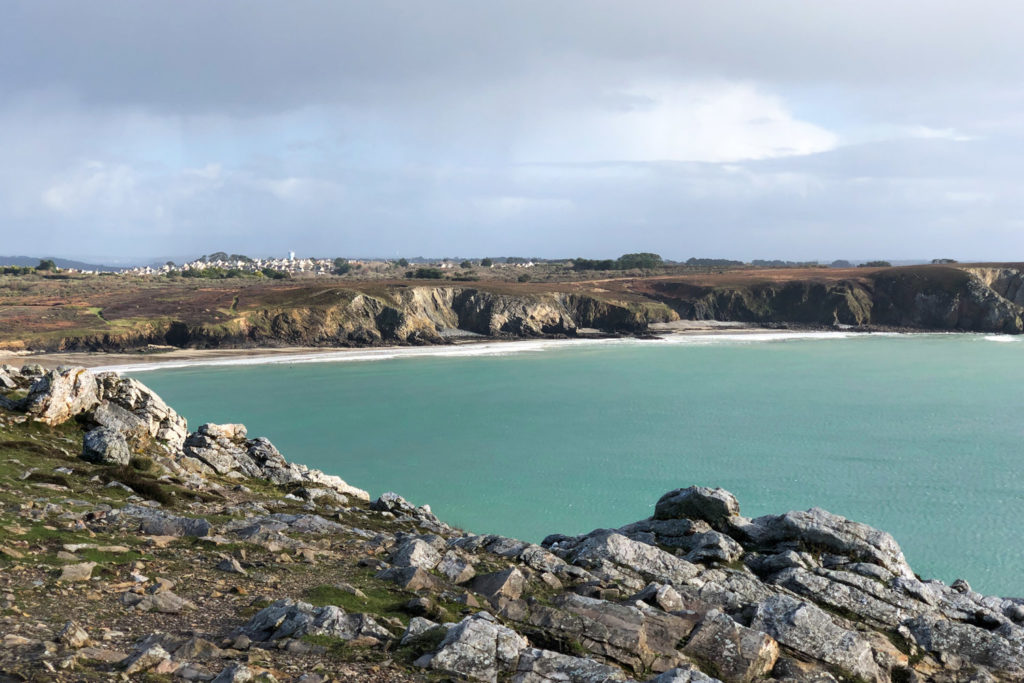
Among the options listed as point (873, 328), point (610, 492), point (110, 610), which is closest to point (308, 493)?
point (110, 610)

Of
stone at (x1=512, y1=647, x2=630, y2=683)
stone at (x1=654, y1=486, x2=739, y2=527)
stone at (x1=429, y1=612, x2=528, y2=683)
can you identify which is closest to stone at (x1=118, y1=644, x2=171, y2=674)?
stone at (x1=429, y1=612, x2=528, y2=683)

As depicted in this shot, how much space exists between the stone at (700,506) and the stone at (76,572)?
1369 cm

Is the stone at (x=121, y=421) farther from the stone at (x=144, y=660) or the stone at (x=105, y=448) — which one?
the stone at (x=144, y=660)

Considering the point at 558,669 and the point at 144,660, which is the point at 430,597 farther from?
the point at 144,660

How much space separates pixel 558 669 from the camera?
964cm

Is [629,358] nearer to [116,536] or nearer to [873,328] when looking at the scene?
[873,328]

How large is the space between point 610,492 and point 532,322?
8576cm

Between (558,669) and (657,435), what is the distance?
4126cm

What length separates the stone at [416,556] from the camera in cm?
1408

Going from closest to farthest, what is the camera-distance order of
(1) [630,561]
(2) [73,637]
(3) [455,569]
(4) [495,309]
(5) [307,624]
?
(2) [73,637] → (5) [307,624] → (3) [455,569] → (1) [630,561] → (4) [495,309]

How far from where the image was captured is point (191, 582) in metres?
12.0

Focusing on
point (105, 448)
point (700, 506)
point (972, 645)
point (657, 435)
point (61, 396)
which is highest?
point (61, 396)

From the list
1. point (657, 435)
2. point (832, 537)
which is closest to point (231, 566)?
point (832, 537)

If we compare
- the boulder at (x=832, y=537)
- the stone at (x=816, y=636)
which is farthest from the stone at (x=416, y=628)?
the boulder at (x=832, y=537)
